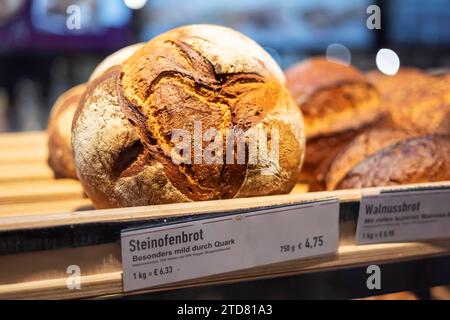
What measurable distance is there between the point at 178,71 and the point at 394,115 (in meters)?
0.85

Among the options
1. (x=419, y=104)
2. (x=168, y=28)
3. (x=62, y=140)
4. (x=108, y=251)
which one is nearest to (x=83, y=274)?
(x=108, y=251)

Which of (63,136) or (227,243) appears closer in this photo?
(227,243)

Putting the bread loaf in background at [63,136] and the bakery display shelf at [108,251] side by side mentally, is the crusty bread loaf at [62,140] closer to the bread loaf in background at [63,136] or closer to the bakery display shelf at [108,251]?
the bread loaf in background at [63,136]

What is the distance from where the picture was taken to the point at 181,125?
0.98 m

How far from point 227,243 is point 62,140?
2.31ft

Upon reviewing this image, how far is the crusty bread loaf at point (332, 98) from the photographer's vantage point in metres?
1.48

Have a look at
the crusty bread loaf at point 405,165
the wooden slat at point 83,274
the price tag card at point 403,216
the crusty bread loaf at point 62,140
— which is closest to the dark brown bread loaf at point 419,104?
the crusty bread loaf at point 405,165

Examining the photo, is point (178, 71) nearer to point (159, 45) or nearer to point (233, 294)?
point (159, 45)

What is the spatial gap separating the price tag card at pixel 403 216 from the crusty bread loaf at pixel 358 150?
7.4 inches

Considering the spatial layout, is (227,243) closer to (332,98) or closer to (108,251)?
(108,251)

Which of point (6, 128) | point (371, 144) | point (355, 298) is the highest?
point (6, 128)

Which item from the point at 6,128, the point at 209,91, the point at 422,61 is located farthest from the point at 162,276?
the point at 422,61

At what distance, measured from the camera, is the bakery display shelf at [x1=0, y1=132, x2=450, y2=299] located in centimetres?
85

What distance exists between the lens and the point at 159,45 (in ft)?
3.47
